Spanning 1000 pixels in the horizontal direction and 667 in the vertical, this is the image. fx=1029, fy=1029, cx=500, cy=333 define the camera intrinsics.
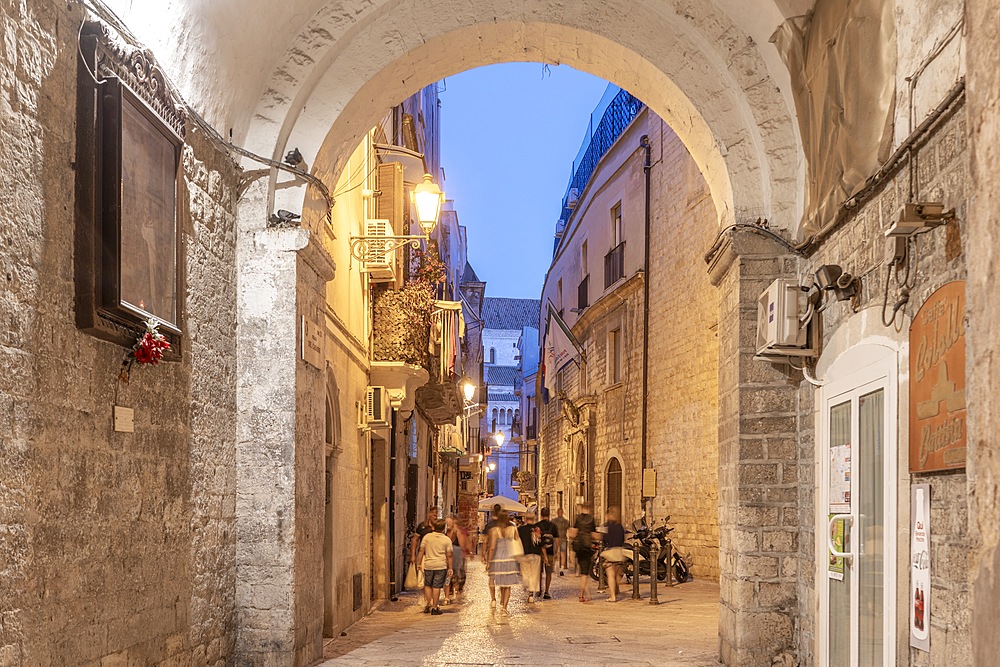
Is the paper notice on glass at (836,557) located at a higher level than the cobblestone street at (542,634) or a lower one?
higher

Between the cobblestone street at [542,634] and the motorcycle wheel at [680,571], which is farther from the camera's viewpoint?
the motorcycle wheel at [680,571]

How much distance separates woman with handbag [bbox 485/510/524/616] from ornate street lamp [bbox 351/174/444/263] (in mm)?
3992

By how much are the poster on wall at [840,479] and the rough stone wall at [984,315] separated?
3473 millimetres

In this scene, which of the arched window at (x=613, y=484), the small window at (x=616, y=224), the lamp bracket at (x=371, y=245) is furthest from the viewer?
the small window at (x=616, y=224)

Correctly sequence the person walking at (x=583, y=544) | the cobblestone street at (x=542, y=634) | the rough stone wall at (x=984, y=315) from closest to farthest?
1. the rough stone wall at (x=984, y=315)
2. the cobblestone street at (x=542, y=634)
3. the person walking at (x=583, y=544)

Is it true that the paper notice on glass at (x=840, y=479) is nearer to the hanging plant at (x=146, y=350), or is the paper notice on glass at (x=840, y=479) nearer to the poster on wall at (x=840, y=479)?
the poster on wall at (x=840, y=479)

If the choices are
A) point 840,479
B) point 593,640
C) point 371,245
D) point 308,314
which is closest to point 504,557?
point 593,640

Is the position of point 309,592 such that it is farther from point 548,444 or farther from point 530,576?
point 548,444

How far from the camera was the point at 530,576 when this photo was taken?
14.9m

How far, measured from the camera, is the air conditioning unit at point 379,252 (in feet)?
41.4

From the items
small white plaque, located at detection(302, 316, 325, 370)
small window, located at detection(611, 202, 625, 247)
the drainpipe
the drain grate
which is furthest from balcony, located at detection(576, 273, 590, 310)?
small white plaque, located at detection(302, 316, 325, 370)

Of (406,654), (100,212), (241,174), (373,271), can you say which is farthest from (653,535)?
(100,212)

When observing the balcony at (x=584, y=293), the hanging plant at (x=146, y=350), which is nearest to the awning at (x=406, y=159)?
the hanging plant at (x=146, y=350)

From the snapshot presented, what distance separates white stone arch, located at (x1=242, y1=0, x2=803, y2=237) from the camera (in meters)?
7.91
